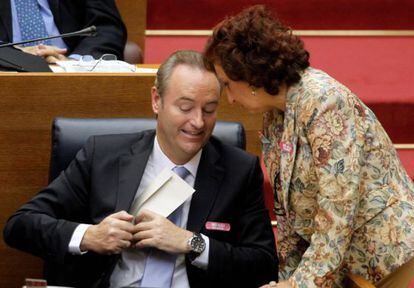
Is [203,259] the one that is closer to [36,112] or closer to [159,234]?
[159,234]

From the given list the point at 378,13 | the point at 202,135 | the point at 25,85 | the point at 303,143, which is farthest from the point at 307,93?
the point at 378,13

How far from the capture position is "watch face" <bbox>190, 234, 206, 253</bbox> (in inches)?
71.5

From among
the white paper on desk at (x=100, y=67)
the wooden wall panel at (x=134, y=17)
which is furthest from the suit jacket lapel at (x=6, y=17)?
the white paper on desk at (x=100, y=67)

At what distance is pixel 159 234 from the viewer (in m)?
1.79

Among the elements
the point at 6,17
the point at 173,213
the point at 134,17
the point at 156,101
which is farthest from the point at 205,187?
the point at 134,17

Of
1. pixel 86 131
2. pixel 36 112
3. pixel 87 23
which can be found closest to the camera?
pixel 86 131

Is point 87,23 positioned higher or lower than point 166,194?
higher

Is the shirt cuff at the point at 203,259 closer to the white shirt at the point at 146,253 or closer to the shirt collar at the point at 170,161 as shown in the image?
the white shirt at the point at 146,253

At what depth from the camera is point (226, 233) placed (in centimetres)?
190

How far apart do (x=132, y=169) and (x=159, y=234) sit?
0.62 feet

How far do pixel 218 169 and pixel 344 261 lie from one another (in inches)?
12.5

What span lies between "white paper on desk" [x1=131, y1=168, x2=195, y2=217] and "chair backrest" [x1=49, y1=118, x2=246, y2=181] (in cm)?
21

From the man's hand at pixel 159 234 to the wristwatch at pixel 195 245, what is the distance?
1cm

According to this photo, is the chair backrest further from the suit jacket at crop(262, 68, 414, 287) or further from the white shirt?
the suit jacket at crop(262, 68, 414, 287)
